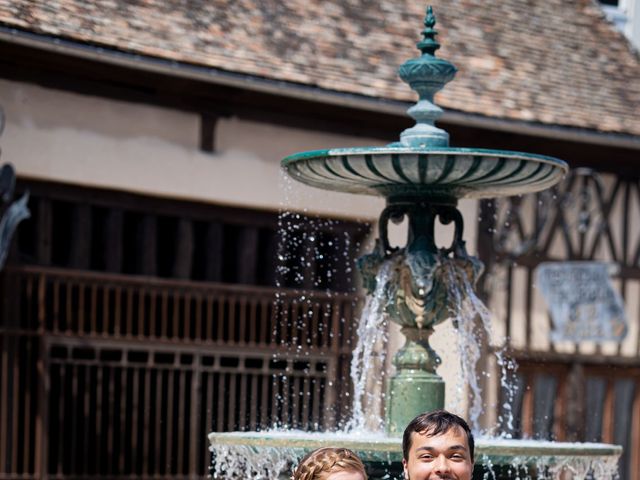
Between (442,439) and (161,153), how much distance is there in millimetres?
6812

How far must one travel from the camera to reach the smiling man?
486 cm

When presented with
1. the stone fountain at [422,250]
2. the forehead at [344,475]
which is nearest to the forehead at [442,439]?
the forehead at [344,475]

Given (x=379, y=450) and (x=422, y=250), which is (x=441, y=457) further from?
(x=422, y=250)

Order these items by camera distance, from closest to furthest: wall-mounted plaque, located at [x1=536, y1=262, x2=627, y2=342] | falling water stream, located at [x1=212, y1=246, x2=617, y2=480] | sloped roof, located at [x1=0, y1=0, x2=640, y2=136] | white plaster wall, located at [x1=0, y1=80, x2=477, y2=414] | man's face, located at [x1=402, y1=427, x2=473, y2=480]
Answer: man's face, located at [x1=402, y1=427, x2=473, y2=480] < falling water stream, located at [x1=212, y1=246, x2=617, y2=480] < white plaster wall, located at [x1=0, y1=80, x2=477, y2=414] < sloped roof, located at [x1=0, y1=0, x2=640, y2=136] < wall-mounted plaque, located at [x1=536, y1=262, x2=627, y2=342]

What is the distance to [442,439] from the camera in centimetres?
489

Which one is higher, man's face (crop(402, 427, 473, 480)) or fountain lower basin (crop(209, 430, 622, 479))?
man's face (crop(402, 427, 473, 480))

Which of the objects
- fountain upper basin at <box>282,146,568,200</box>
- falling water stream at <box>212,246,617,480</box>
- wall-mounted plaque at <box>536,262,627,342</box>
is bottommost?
falling water stream at <box>212,246,617,480</box>

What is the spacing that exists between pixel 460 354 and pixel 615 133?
516 cm

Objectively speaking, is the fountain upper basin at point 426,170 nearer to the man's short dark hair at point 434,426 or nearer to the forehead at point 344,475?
the man's short dark hair at point 434,426

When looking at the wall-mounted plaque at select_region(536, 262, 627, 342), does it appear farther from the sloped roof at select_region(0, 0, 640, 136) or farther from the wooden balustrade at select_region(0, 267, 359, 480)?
the wooden balustrade at select_region(0, 267, 359, 480)

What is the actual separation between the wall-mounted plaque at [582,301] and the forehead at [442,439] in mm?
8947

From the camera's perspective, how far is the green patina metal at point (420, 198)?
7078mm

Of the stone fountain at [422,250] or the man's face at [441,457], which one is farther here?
the stone fountain at [422,250]

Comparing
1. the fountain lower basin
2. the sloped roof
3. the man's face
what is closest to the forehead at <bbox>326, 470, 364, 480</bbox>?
the man's face
